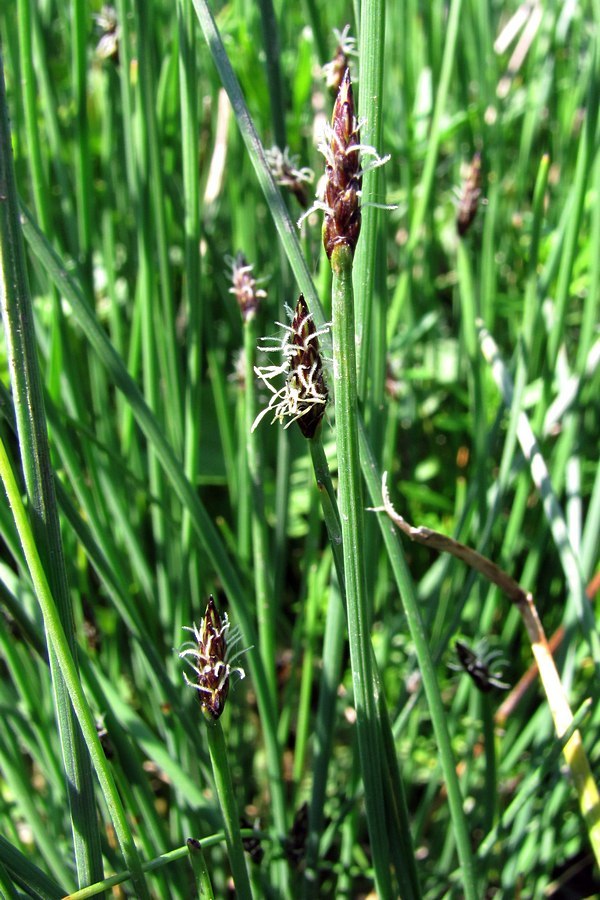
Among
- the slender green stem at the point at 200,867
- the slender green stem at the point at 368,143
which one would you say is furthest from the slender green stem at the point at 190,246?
the slender green stem at the point at 200,867

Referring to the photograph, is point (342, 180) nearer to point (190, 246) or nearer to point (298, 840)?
point (190, 246)

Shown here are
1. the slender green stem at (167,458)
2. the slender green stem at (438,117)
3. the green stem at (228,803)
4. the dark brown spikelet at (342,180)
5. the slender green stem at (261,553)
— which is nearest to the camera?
the dark brown spikelet at (342,180)

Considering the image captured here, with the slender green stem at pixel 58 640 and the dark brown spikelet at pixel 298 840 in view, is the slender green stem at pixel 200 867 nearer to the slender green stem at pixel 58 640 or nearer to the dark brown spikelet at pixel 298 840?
the slender green stem at pixel 58 640

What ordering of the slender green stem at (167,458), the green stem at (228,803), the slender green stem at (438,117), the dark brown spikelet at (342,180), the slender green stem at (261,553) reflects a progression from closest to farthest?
the dark brown spikelet at (342,180)
the green stem at (228,803)
the slender green stem at (167,458)
the slender green stem at (261,553)
the slender green stem at (438,117)

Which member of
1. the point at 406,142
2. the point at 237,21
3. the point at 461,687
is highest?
the point at 237,21

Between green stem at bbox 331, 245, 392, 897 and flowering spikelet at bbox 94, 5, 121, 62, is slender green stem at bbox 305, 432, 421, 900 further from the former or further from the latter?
flowering spikelet at bbox 94, 5, 121, 62

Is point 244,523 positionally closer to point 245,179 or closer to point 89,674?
point 89,674

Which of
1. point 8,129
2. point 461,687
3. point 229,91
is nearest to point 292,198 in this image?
point 229,91
